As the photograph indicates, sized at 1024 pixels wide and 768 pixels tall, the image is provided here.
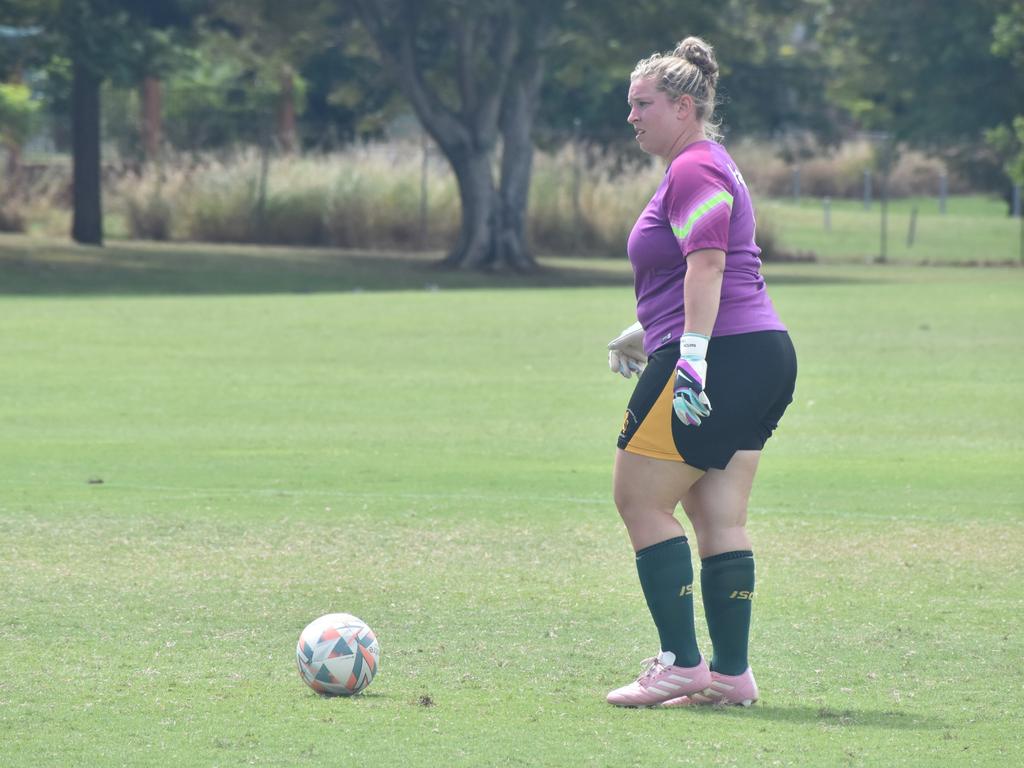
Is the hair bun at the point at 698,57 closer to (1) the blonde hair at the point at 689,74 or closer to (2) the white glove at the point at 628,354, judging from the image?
(1) the blonde hair at the point at 689,74

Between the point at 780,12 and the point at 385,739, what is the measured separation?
36.3 metres

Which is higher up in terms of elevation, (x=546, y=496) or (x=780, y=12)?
(x=780, y=12)

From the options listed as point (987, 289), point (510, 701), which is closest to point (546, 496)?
point (510, 701)

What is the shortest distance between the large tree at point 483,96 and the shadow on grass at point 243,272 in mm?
1081

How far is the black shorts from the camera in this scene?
5562 millimetres

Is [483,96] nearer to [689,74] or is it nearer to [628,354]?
[628,354]

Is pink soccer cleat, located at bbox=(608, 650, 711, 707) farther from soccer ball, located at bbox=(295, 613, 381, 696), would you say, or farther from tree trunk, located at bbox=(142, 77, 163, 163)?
tree trunk, located at bbox=(142, 77, 163, 163)

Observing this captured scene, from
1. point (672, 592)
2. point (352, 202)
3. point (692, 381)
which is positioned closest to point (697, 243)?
point (692, 381)

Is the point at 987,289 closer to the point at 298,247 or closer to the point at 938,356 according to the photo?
the point at 938,356

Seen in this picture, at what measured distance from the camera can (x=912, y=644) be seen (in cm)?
657

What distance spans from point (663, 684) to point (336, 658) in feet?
3.24

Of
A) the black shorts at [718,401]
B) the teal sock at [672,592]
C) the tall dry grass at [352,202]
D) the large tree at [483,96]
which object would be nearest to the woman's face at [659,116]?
the black shorts at [718,401]

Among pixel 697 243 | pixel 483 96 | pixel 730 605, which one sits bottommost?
pixel 730 605

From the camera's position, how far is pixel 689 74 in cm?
565
